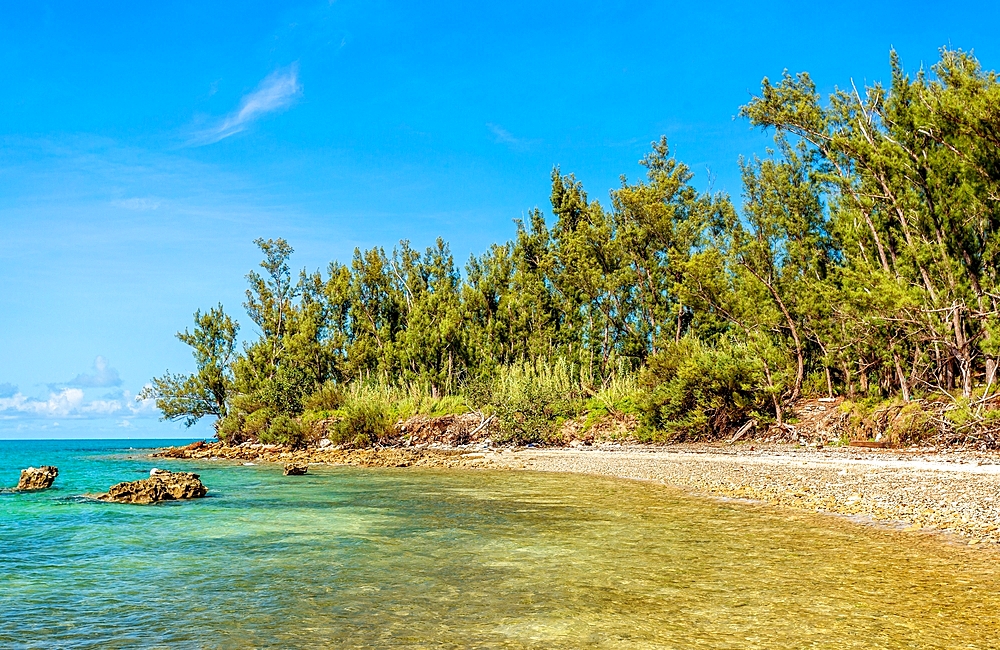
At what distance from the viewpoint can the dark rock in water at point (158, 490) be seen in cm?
1664

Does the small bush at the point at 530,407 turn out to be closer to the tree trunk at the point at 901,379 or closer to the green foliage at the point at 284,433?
the green foliage at the point at 284,433

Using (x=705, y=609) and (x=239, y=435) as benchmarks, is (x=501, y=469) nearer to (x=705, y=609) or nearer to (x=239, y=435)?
(x=705, y=609)

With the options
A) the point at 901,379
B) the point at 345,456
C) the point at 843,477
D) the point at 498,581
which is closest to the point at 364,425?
the point at 345,456

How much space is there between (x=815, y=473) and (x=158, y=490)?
15030 millimetres

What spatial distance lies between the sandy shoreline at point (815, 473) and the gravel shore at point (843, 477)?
15 mm

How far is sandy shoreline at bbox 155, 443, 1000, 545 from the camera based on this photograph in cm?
1059

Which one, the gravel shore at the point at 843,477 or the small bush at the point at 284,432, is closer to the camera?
the gravel shore at the point at 843,477

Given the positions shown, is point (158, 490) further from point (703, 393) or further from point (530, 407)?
point (703, 393)

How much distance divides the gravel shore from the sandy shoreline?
0.6 inches

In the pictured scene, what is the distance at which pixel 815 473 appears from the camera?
623 inches

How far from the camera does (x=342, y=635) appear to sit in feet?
19.1

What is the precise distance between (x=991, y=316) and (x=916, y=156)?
222 inches

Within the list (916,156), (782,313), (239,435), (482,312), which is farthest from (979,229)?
(239,435)

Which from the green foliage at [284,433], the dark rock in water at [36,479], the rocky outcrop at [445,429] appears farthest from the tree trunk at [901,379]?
the green foliage at [284,433]
